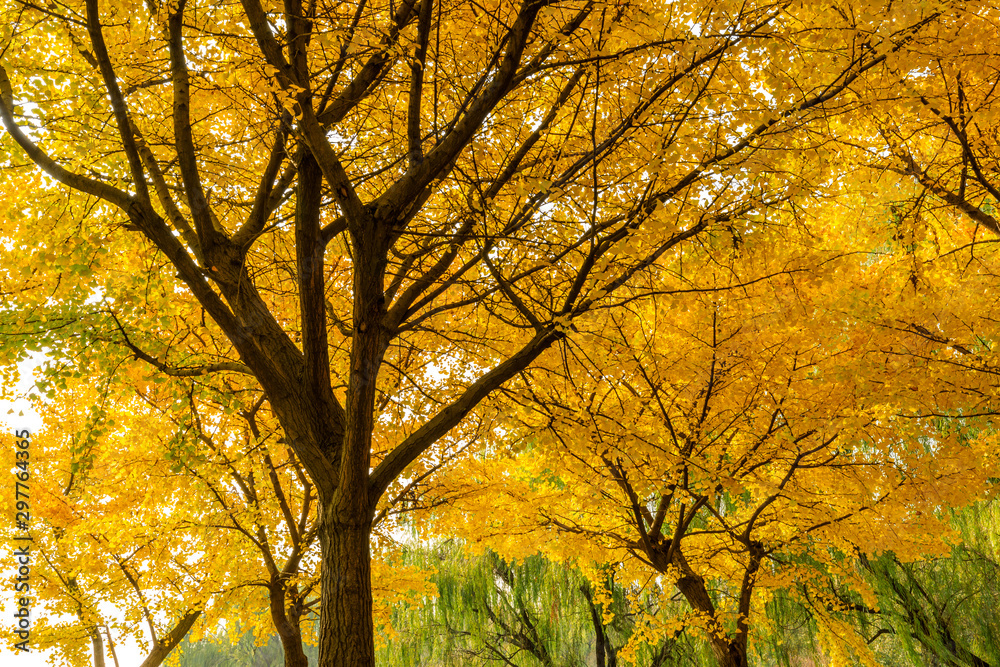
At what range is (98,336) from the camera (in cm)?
338

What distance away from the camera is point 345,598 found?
3.02 meters

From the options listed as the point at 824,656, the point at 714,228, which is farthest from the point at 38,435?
the point at 824,656

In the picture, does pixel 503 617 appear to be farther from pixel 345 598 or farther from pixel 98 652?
pixel 345 598

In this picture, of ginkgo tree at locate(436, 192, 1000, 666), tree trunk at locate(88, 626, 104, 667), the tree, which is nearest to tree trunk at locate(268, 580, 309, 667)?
ginkgo tree at locate(436, 192, 1000, 666)

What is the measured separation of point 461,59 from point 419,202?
0.95 meters

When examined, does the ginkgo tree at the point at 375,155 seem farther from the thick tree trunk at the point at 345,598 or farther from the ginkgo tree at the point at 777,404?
the ginkgo tree at the point at 777,404

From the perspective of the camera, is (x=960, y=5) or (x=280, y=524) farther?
(x=280, y=524)

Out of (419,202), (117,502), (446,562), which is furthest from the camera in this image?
(446,562)

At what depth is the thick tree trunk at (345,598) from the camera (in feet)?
9.71

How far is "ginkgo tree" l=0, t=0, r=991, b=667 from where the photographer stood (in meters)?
3.02

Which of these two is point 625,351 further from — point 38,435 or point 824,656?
point 824,656

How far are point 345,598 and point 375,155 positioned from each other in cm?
261

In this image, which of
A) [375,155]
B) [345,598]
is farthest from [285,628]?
[375,155]

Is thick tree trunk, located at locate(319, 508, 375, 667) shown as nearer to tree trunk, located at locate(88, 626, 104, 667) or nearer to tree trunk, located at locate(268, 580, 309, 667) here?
tree trunk, located at locate(268, 580, 309, 667)
